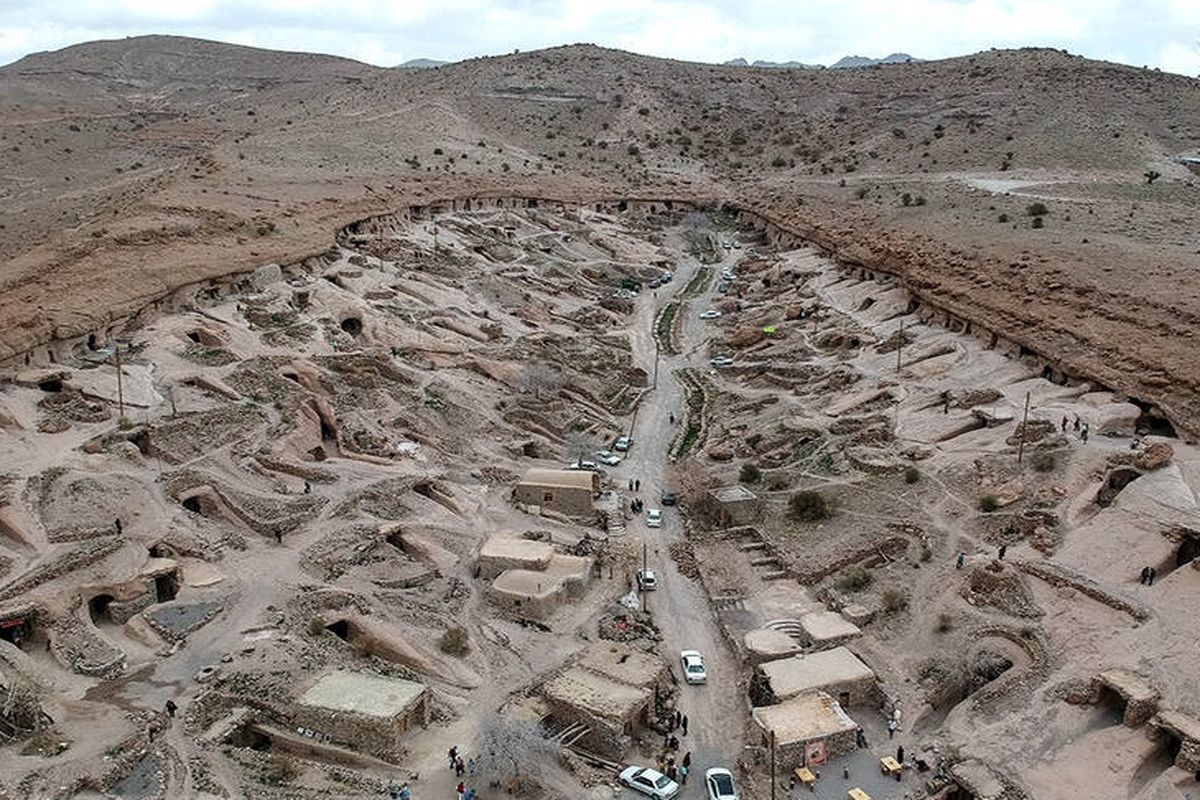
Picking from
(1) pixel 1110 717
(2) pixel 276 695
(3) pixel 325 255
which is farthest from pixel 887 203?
(2) pixel 276 695

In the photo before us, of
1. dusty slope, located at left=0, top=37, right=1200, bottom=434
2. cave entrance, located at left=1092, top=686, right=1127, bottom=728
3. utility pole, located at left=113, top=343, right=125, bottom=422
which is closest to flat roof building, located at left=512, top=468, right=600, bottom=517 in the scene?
utility pole, located at left=113, top=343, right=125, bottom=422

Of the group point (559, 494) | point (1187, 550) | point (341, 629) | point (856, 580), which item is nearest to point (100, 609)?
point (341, 629)

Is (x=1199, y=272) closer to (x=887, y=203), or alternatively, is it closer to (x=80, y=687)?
(x=887, y=203)

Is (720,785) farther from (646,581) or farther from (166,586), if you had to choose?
(166,586)

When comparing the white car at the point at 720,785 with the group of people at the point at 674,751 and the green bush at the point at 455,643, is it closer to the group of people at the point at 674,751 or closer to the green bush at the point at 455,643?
the group of people at the point at 674,751

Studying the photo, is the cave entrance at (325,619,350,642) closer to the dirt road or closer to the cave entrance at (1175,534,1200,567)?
the dirt road
